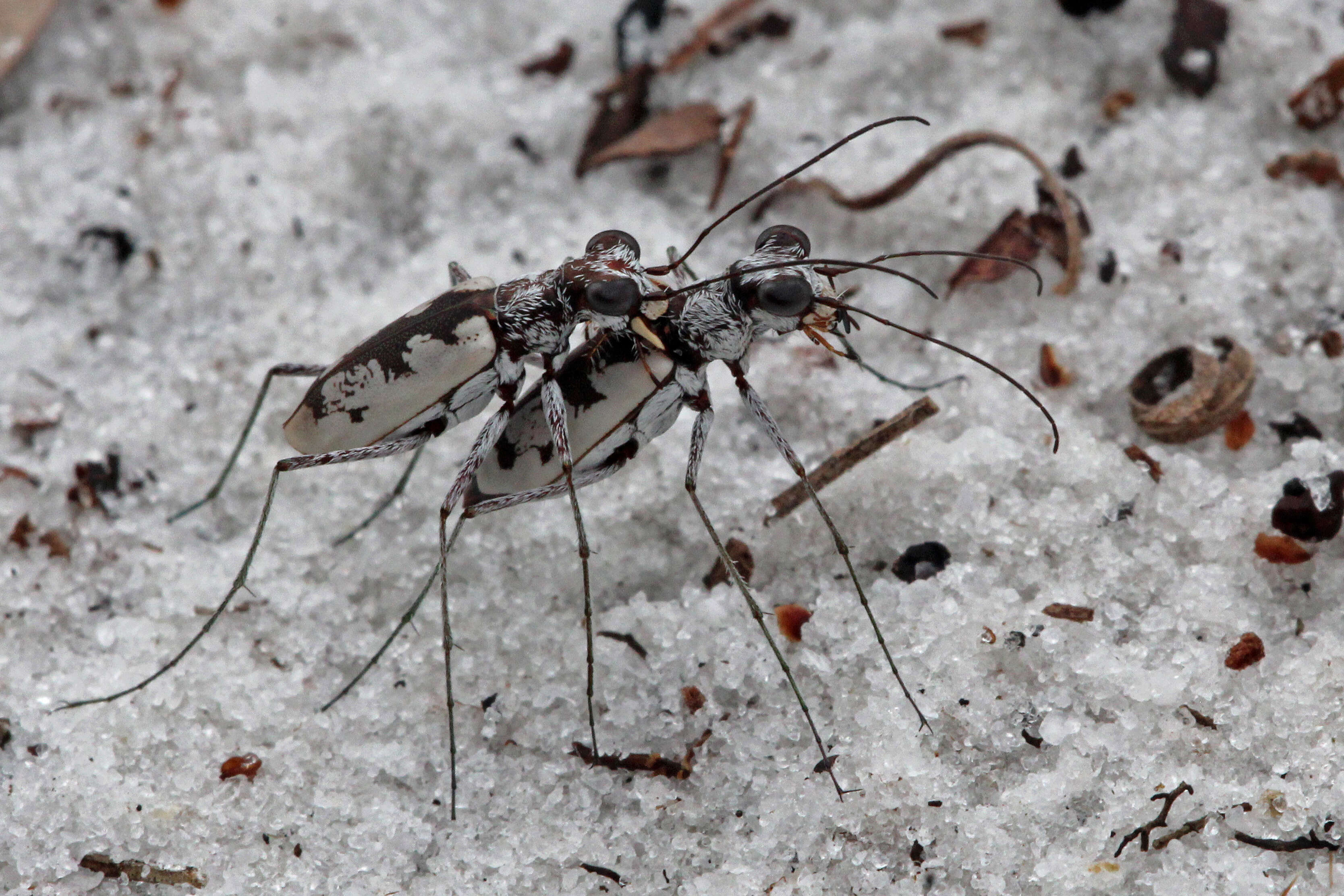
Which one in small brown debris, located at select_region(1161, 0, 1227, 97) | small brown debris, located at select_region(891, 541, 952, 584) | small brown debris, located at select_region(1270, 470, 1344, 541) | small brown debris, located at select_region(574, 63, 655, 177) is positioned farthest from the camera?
small brown debris, located at select_region(574, 63, 655, 177)

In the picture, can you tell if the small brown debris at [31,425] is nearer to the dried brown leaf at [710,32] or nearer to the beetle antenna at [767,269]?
the beetle antenna at [767,269]

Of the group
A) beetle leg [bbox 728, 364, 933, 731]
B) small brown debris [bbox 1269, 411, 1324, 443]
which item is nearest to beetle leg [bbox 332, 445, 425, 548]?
beetle leg [bbox 728, 364, 933, 731]

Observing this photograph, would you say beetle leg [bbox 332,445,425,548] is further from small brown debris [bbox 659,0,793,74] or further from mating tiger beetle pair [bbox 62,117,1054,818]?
small brown debris [bbox 659,0,793,74]

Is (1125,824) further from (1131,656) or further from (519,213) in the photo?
(519,213)

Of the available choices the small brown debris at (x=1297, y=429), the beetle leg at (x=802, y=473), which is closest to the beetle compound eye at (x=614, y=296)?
the beetle leg at (x=802, y=473)

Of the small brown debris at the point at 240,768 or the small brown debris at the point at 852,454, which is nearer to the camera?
the small brown debris at the point at 240,768

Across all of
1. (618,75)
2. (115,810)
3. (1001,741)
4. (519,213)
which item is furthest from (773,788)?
(618,75)
